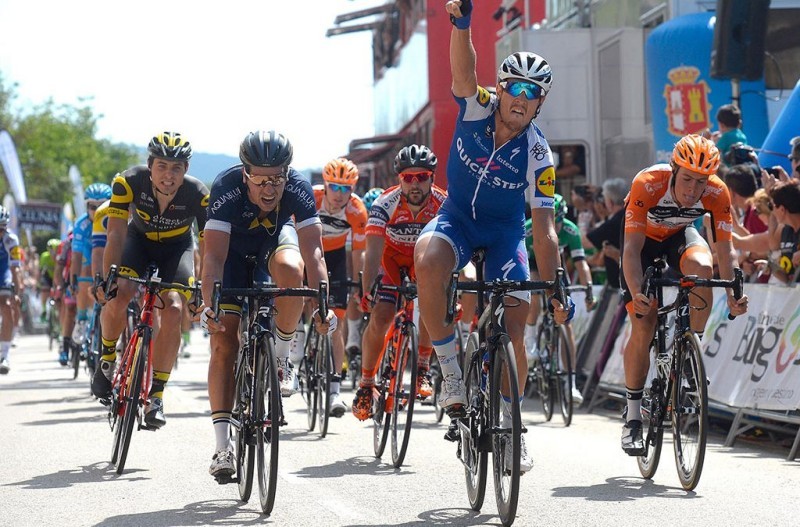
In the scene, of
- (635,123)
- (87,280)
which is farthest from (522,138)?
(635,123)

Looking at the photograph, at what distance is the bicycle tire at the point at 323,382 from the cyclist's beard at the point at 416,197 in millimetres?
1668

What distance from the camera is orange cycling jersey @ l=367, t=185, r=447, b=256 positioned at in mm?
11172

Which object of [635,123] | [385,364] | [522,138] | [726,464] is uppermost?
[635,123]

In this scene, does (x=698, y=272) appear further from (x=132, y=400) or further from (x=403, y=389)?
(x=132, y=400)

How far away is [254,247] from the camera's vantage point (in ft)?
28.4

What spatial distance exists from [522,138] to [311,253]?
61.0 inches

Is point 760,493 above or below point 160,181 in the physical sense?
below

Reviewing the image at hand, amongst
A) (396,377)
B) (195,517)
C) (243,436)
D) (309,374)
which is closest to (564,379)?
(309,374)

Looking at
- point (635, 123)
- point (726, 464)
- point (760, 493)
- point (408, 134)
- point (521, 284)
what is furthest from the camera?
point (408, 134)

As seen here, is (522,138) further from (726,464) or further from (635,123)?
(635,123)

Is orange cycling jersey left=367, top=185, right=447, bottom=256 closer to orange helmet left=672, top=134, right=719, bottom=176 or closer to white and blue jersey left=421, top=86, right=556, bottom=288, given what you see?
orange helmet left=672, top=134, right=719, bottom=176

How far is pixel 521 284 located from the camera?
24.0 ft

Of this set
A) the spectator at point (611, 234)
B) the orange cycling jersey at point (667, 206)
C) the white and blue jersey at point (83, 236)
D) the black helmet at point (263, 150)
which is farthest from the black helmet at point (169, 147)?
Answer: the white and blue jersey at point (83, 236)

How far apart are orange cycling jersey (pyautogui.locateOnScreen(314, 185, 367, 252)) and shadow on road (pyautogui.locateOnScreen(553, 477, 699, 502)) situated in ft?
16.8
